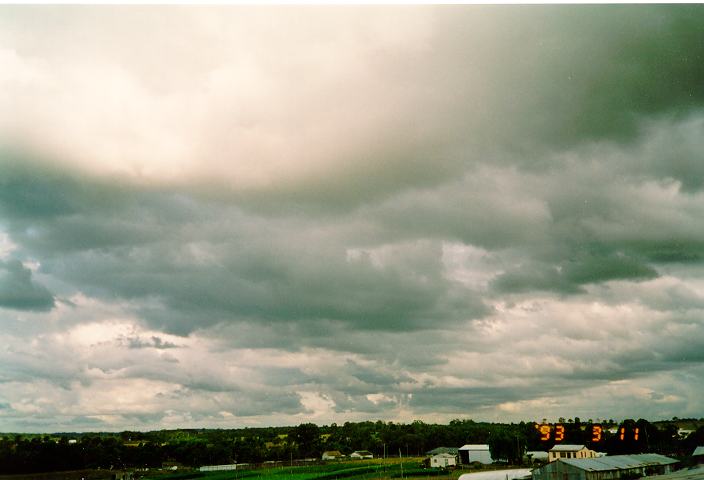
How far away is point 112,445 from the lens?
6732 inches

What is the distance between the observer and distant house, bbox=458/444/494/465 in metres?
156

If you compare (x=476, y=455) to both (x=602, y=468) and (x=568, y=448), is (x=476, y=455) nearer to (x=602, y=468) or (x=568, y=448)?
(x=568, y=448)

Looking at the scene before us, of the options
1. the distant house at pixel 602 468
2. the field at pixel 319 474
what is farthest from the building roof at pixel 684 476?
the field at pixel 319 474

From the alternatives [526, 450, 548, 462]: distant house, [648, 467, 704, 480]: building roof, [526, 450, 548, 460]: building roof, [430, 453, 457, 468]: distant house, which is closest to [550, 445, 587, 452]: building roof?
[526, 450, 548, 462]: distant house

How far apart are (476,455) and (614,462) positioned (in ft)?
237

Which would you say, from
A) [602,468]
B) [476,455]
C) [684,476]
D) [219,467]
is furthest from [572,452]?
[219,467]

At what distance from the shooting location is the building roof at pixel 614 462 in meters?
80.9

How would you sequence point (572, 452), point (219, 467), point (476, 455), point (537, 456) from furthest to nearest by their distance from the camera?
point (219, 467), point (476, 455), point (537, 456), point (572, 452)

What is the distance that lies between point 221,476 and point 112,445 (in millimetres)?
48087

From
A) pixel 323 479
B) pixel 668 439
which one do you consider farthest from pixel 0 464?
pixel 668 439

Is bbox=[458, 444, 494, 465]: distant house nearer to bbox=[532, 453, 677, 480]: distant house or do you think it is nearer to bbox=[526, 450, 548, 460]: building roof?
bbox=[526, 450, 548, 460]: building roof

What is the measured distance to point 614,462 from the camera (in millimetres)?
88562

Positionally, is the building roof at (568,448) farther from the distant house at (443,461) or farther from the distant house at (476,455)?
the distant house at (443,461)

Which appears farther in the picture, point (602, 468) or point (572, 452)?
point (572, 452)
